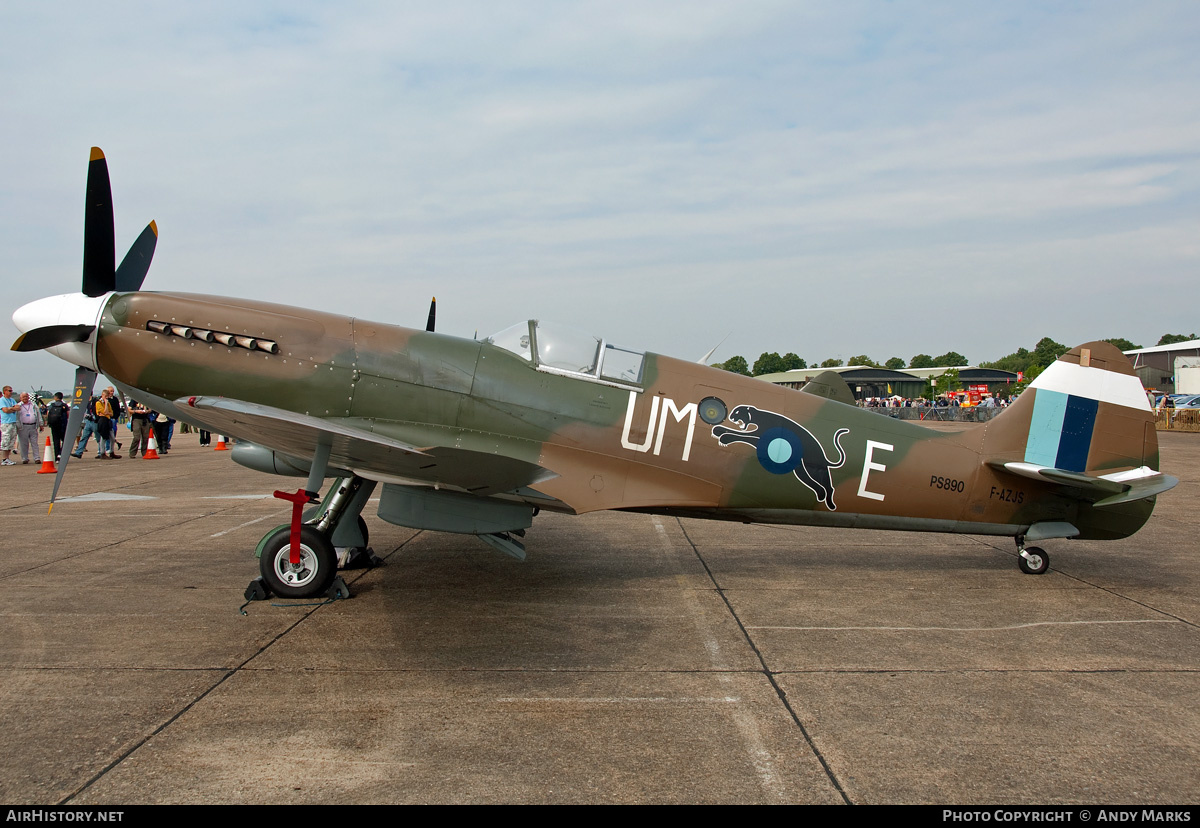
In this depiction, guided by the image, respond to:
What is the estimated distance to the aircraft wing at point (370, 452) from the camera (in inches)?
198

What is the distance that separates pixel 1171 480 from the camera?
690 centimetres

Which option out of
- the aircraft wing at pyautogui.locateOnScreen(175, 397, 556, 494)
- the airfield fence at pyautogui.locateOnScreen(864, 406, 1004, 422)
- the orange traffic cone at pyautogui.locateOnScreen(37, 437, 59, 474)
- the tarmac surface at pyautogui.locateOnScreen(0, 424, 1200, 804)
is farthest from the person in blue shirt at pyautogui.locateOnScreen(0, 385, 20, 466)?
the airfield fence at pyautogui.locateOnScreen(864, 406, 1004, 422)

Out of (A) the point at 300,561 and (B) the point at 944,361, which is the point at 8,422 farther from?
(B) the point at 944,361

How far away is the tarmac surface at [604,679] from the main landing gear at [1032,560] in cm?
9

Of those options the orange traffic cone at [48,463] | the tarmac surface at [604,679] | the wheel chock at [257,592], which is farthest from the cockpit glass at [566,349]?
the orange traffic cone at [48,463]

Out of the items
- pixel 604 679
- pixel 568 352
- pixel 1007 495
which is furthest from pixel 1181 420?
pixel 604 679

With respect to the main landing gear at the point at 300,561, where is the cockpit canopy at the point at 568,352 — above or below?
above

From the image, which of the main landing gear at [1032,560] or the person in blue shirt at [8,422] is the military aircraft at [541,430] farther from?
the person in blue shirt at [8,422]

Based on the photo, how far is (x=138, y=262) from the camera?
22.7 feet

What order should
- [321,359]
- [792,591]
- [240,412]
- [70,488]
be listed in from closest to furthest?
[240,412]
[321,359]
[792,591]
[70,488]
